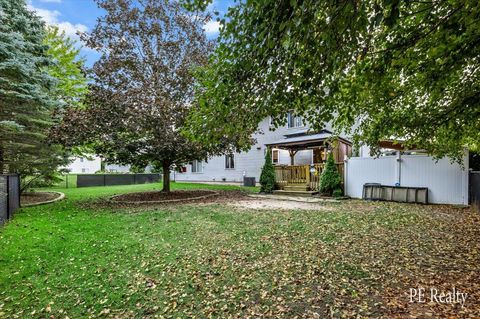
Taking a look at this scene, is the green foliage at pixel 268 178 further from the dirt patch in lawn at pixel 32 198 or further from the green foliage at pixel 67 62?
the green foliage at pixel 67 62

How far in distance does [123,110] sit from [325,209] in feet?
28.2

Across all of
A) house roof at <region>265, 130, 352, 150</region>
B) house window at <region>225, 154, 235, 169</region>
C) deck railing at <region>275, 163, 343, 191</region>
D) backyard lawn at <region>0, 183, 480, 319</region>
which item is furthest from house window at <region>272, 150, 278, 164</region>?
backyard lawn at <region>0, 183, 480, 319</region>

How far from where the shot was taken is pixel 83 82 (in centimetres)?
1919

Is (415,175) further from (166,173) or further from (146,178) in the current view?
(146,178)

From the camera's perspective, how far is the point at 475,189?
29.9 ft

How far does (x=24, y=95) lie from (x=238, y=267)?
9.29 m

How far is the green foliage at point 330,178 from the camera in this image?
12.4 meters

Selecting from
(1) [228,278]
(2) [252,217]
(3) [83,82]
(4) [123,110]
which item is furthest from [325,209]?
(3) [83,82]

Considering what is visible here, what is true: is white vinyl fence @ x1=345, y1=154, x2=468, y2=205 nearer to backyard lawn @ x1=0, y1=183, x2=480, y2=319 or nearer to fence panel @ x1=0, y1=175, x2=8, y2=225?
backyard lawn @ x1=0, y1=183, x2=480, y2=319

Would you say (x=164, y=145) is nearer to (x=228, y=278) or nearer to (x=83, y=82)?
(x=228, y=278)

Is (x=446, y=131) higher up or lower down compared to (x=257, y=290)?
higher up

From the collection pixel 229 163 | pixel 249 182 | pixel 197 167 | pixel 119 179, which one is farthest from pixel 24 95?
pixel 197 167

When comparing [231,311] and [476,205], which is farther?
[476,205]

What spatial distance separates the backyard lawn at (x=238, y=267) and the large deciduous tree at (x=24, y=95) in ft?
14.9
